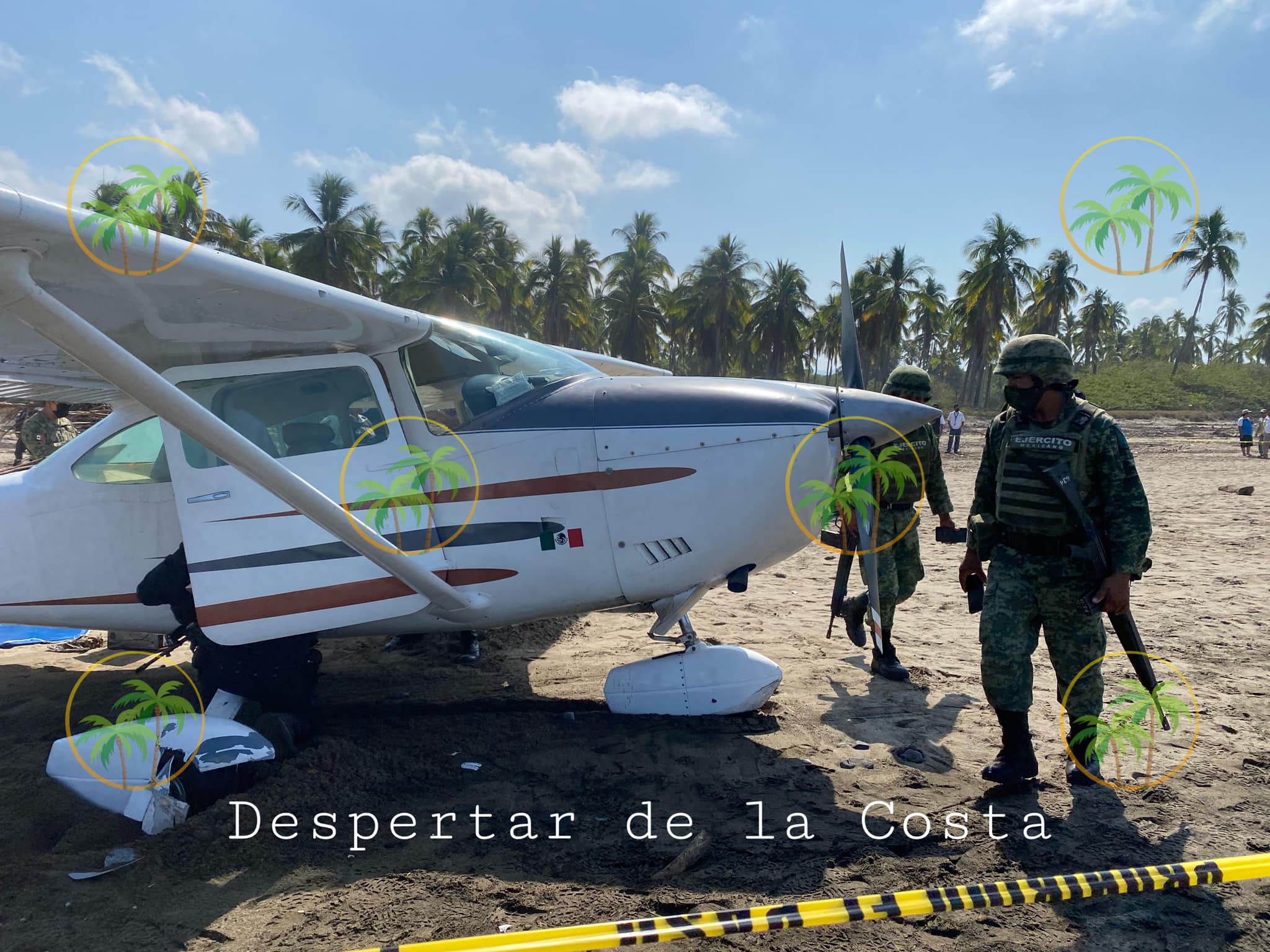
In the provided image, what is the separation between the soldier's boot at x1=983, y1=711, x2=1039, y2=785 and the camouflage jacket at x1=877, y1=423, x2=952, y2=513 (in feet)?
6.18

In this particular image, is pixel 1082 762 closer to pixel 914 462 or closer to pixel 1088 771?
pixel 1088 771

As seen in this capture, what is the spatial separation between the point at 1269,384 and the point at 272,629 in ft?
216

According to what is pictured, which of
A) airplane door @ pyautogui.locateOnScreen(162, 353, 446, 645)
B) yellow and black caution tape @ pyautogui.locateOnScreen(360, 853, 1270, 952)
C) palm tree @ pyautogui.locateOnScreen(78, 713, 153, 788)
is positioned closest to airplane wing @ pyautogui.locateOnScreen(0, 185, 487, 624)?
airplane door @ pyautogui.locateOnScreen(162, 353, 446, 645)

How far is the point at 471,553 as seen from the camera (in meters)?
3.94

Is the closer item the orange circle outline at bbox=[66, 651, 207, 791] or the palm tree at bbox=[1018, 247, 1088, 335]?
the orange circle outline at bbox=[66, 651, 207, 791]

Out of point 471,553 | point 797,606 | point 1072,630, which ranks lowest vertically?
point 797,606

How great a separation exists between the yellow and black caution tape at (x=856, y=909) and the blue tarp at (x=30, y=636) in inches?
230

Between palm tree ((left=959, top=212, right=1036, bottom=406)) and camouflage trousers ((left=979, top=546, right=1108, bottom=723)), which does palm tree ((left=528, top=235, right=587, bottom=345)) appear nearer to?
palm tree ((left=959, top=212, right=1036, bottom=406))

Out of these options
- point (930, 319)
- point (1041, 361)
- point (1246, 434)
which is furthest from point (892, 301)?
point (1041, 361)

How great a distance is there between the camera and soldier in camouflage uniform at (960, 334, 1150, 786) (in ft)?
10.1

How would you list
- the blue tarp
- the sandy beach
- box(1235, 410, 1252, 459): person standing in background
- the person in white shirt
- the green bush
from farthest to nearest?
the green bush
the person in white shirt
box(1235, 410, 1252, 459): person standing in background
the blue tarp
the sandy beach

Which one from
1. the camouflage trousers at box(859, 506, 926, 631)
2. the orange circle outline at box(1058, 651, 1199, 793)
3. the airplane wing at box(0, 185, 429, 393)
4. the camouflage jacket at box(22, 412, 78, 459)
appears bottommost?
the orange circle outline at box(1058, 651, 1199, 793)

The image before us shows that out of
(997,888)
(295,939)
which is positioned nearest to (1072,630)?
(997,888)

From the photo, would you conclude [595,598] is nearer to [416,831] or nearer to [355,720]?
[416,831]
